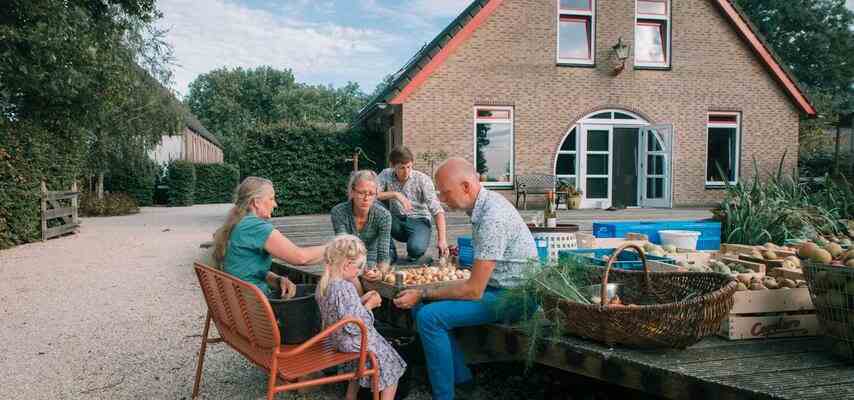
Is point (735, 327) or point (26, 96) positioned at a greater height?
point (26, 96)

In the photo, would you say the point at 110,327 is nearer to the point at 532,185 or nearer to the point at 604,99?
the point at 532,185

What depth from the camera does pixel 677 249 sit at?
4660 millimetres

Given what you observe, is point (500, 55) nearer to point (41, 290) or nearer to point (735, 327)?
A: point (41, 290)

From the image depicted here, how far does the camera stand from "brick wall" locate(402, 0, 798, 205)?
1431cm

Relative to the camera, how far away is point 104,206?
2177 cm

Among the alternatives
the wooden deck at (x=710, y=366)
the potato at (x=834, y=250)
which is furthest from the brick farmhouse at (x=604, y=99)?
the wooden deck at (x=710, y=366)

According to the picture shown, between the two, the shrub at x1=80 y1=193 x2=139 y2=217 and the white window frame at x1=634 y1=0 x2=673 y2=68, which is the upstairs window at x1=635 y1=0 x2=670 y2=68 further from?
the shrub at x1=80 y1=193 x2=139 y2=217

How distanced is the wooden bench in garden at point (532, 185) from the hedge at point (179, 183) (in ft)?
64.0

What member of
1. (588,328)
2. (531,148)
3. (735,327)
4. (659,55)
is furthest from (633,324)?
(659,55)

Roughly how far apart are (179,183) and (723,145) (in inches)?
908

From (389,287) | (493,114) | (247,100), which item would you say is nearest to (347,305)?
(389,287)

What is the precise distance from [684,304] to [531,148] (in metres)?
12.4

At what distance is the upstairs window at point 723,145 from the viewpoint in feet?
52.2

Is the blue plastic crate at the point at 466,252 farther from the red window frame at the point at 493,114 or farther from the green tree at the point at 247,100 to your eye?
the green tree at the point at 247,100
